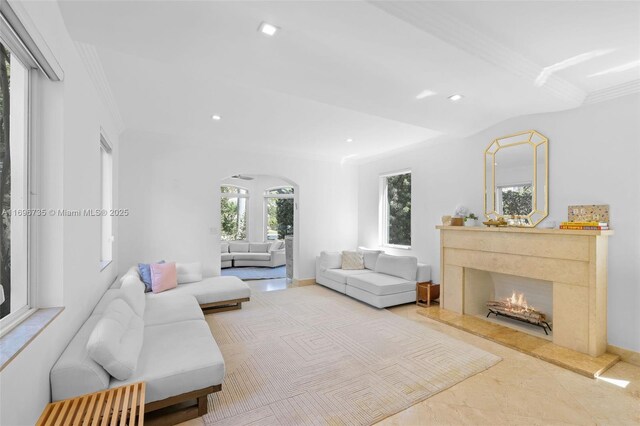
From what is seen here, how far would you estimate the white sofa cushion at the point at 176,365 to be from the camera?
1.96m

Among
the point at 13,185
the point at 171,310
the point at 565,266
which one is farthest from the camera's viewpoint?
the point at 171,310

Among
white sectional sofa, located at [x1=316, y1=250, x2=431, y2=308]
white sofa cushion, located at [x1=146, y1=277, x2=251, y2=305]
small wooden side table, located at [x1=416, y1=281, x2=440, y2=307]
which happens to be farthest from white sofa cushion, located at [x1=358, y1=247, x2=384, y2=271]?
white sofa cushion, located at [x1=146, y1=277, x2=251, y2=305]

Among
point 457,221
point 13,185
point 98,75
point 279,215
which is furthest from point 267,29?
point 279,215

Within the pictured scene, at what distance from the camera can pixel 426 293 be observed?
472 centimetres

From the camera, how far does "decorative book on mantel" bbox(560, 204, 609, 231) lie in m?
3.02

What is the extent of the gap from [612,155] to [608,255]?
1008mm

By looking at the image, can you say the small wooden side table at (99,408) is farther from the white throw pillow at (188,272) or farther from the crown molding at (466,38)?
the white throw pillow at (188,272)

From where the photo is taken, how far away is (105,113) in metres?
3.45

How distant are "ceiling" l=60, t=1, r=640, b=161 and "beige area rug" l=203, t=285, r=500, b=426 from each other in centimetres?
257

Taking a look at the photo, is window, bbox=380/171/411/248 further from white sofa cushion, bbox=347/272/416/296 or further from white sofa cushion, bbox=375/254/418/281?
white sofa cushion, bbox=347/272/416/296

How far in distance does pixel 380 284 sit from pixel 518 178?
7.67ft

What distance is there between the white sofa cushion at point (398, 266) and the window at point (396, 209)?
607 mm

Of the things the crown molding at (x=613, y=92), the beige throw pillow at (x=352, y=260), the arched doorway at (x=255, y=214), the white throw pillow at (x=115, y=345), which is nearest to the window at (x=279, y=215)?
the arched doorway at (x=255, y=214)

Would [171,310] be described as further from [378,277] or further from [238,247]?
[238,247]
